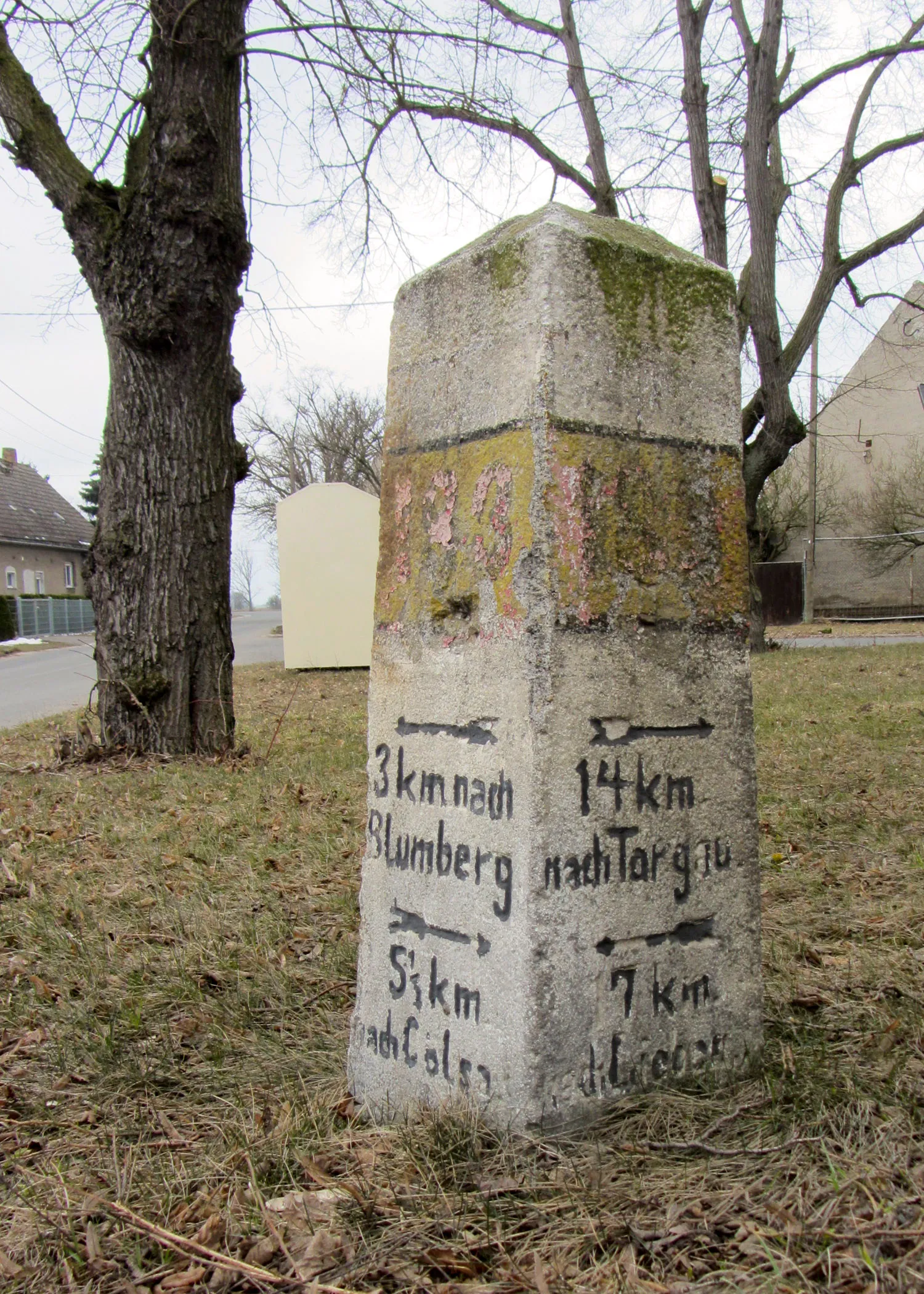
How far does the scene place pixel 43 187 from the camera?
21.9 ft

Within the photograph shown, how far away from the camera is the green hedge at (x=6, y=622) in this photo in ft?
110

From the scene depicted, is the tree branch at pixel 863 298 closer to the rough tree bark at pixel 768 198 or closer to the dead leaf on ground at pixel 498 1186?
the rough tree bark at pixel 768 198

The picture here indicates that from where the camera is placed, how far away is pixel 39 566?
45.6 meters

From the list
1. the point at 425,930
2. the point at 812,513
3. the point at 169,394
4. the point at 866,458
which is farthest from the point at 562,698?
the point at 866,458

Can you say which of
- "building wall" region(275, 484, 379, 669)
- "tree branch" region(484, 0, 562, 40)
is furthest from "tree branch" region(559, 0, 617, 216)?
"building wall" region(275, 484, 379, 669)

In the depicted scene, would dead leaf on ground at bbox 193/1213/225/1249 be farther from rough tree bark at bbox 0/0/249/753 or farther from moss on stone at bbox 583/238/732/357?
rough tree bark at bbox 0/0/249/753

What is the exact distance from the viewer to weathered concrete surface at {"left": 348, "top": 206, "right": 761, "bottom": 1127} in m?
2.13

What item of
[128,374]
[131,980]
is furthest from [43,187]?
[131,980]

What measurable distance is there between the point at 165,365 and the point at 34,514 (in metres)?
43.3

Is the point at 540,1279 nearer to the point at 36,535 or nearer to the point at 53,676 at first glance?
the point at 53,676

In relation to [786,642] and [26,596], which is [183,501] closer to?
[786,642]

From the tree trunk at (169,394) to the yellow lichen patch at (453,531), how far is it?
4.21 m

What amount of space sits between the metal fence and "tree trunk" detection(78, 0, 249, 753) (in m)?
29.7

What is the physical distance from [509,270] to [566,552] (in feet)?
2.06
